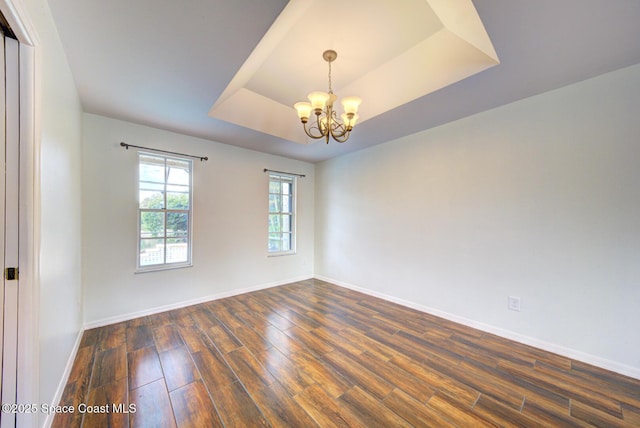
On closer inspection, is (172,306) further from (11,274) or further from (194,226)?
(11,274)

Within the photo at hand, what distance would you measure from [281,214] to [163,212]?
6.43 feet

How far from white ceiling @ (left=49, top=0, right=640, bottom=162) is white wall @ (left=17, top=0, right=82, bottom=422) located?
0.24 meters

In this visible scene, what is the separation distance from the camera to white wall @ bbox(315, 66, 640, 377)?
1.99 m

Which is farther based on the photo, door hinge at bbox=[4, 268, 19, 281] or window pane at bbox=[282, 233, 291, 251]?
window pane at bbox=[282, 233, 291, 251]

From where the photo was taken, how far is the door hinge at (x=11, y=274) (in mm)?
1108

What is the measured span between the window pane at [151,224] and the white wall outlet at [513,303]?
14.0 feet

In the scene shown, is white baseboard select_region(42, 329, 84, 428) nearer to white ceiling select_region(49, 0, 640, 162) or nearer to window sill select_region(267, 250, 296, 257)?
white ceiling select_region(49, 0, 640, 162)

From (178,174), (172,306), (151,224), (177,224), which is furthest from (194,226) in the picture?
(172,306)

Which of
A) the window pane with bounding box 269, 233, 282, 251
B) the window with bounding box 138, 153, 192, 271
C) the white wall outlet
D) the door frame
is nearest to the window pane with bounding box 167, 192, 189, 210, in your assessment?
the window with bounding box 138, 153, 192, 271

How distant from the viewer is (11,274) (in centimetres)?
112

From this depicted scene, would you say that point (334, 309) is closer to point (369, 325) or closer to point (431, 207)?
point (369, 325)

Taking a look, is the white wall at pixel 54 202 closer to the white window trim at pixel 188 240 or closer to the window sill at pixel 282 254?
the white window trim at pixel 188 240

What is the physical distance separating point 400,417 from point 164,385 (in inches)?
67.1

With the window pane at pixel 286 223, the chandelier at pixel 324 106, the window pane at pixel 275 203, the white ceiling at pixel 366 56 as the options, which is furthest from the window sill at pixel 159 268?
the chandelier at pixel 324 106
